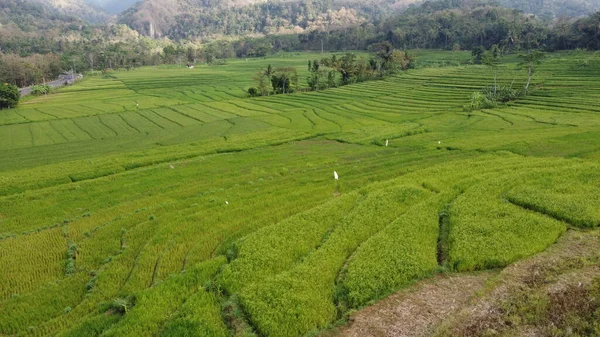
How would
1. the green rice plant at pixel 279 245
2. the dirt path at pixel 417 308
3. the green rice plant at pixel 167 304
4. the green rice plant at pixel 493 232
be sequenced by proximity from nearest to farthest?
the dirt path at pixel 417 308 < the green rice plant at pixel 167 304 < the green rice plant at pixel 279 245 < the green rice plant at pixel 493 232

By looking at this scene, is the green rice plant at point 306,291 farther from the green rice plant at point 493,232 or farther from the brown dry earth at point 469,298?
the green rice plant at point 493,232

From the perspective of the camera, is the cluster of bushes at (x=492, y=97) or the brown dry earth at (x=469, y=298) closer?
the brown dry earth at (x=469, y=298)

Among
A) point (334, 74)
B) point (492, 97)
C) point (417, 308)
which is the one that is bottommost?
point (417, 308)

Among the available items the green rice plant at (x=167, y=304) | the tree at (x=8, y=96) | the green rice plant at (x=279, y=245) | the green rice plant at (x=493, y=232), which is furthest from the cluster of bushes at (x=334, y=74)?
the green rice plant at (x=167, y=304)

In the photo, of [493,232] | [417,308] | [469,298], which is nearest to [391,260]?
[417,308]

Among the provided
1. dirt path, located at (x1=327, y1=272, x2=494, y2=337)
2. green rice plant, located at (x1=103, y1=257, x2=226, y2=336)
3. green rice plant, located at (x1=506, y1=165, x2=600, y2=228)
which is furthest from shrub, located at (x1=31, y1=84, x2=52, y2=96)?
dirt path, located at (x1=327, y1=272, x2=494, y2=337)

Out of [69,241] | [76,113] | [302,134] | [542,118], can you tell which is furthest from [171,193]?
[76,113]

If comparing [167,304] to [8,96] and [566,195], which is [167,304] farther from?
[8,96]
